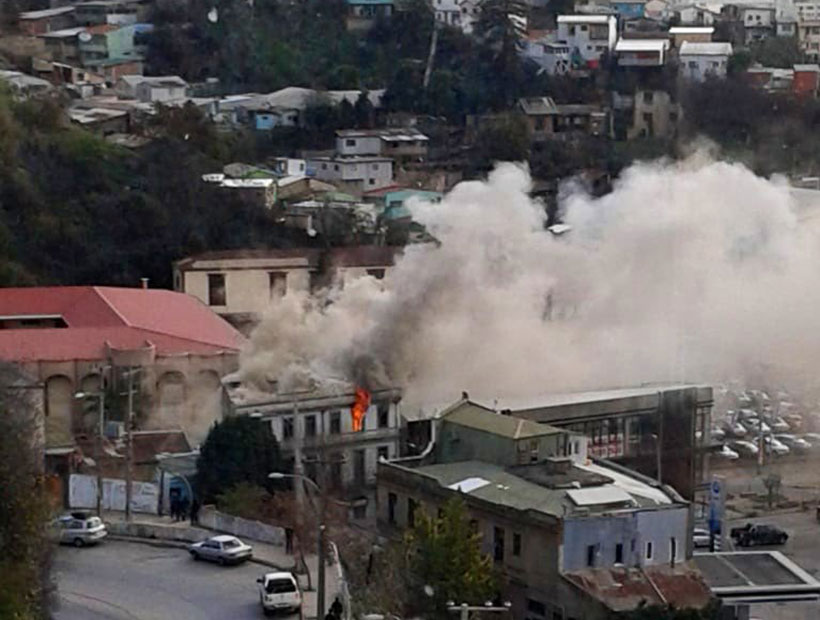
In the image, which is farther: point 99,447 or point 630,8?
point 630,8

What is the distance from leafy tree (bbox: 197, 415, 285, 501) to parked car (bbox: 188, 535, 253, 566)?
6.67ft

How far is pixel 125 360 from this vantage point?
71.0 feet

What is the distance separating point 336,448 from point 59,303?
5214mm

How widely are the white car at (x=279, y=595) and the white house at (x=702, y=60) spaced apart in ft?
89.1

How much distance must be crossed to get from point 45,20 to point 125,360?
23.9 meters

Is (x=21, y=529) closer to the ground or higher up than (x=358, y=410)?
higher up

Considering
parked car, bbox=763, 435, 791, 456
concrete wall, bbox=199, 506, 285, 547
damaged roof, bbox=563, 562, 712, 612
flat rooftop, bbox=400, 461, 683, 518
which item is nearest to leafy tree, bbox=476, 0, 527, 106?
parked car, bbox=763, 435, 791, 456

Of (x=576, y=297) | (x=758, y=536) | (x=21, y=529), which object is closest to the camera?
(x=21, y=529)

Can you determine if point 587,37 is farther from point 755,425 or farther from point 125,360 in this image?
point 125,360

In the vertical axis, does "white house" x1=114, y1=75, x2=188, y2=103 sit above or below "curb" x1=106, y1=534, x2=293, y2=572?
above

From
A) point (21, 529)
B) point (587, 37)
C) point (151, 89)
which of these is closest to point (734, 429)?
point (21, 529)

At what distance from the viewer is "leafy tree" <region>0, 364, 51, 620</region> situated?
489 inches

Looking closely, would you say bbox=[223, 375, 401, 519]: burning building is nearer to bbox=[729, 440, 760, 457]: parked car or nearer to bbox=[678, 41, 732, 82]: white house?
bbox=[729, 440, 760, 457]: parked car

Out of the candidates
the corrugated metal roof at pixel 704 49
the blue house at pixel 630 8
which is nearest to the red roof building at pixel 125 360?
the corrugated metal roof at pixel 704 49
